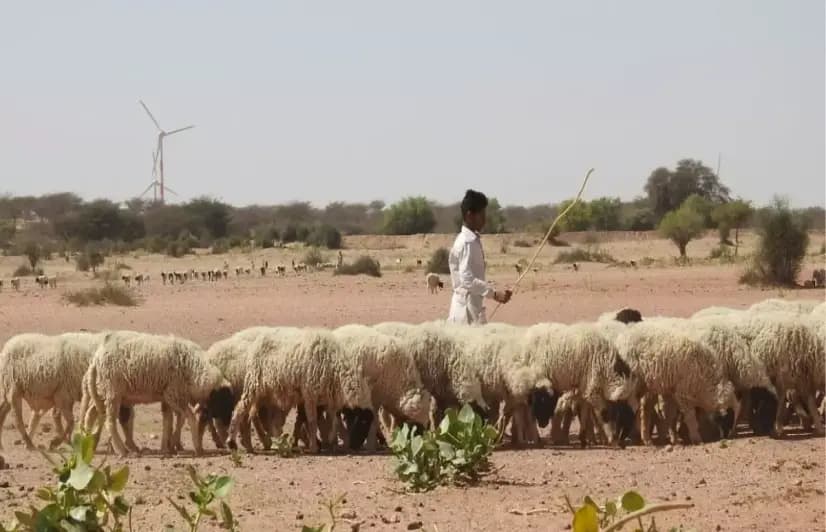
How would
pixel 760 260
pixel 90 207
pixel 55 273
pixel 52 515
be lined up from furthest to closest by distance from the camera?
pixel 90 207 < pixel 55 273 < pixel 760 260 < pixel 52 515

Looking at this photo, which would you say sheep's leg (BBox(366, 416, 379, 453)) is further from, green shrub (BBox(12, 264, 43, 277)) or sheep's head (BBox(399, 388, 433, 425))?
green shrub (BBox(12, 264, 43, 277))

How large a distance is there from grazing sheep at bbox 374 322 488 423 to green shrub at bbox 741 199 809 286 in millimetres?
21204

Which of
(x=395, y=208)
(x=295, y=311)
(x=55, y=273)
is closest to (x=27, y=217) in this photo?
(x=395, y=208)

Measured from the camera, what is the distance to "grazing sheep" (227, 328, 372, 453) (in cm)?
1095

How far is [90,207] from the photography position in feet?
200

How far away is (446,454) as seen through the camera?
28.8 feet

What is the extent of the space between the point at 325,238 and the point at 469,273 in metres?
42.1

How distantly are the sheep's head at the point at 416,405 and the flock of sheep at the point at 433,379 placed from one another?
Result: 12 mm

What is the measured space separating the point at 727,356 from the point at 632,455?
168cm

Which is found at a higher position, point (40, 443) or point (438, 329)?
point (438, 329)

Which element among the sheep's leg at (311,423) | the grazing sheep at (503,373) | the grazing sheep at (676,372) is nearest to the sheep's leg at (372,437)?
the sheep's leg at (311,423)

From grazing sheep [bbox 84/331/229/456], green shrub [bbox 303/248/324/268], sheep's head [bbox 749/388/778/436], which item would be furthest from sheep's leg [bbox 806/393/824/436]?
green shrub [bbox 303/248/324/268]

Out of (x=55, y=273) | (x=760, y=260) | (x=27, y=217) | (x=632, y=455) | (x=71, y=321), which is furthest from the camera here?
(x=27, y=217)

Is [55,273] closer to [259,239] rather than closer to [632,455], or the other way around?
[259,239]
